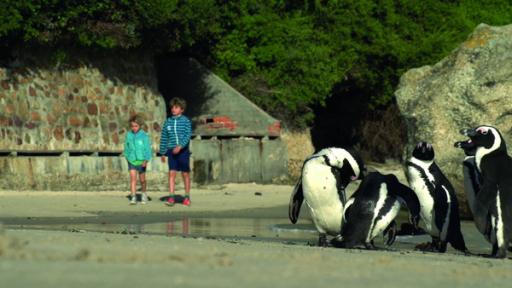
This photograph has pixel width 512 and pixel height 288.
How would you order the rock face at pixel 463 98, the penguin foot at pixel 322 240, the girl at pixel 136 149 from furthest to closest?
the girl at pixel 136 149, the rock face at pixel 463 98, the penguin foot at pixel 322 240

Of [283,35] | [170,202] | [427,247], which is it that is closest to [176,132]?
[170,202]

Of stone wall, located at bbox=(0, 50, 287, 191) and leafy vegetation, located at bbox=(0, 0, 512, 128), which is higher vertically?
leafy vegetation, located at bbox=(0, 0, 512, 128)

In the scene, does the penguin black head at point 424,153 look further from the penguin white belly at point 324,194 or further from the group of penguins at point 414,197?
the penguin white belly at point 324,194

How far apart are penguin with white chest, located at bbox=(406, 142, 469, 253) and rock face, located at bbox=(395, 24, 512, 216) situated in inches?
192

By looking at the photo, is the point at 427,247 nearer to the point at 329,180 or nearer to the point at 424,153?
the point at 424,153

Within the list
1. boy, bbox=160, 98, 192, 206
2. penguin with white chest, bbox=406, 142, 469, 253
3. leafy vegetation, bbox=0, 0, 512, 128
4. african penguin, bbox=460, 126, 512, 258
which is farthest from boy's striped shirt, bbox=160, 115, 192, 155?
african penguin, bbox=460, 126, 512, 258

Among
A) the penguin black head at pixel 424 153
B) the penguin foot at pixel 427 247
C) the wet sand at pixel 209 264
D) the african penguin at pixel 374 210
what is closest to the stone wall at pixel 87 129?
the wet sand at pixel 209 264

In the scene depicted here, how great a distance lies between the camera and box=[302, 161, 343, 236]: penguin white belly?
14055mm

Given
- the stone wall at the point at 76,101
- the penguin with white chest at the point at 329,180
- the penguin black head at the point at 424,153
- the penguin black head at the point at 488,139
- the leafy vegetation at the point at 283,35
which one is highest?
the leafy vegetation at the point at 283,35

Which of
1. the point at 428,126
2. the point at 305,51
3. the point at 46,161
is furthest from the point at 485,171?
the point at 305,51

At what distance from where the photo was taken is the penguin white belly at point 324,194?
1405 cm

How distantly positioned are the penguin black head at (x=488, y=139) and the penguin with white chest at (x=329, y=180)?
135 cm

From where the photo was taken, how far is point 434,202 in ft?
47.0

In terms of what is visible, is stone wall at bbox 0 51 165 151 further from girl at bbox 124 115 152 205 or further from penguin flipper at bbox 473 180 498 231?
penguin flipper at bbox 473 180 498 231
